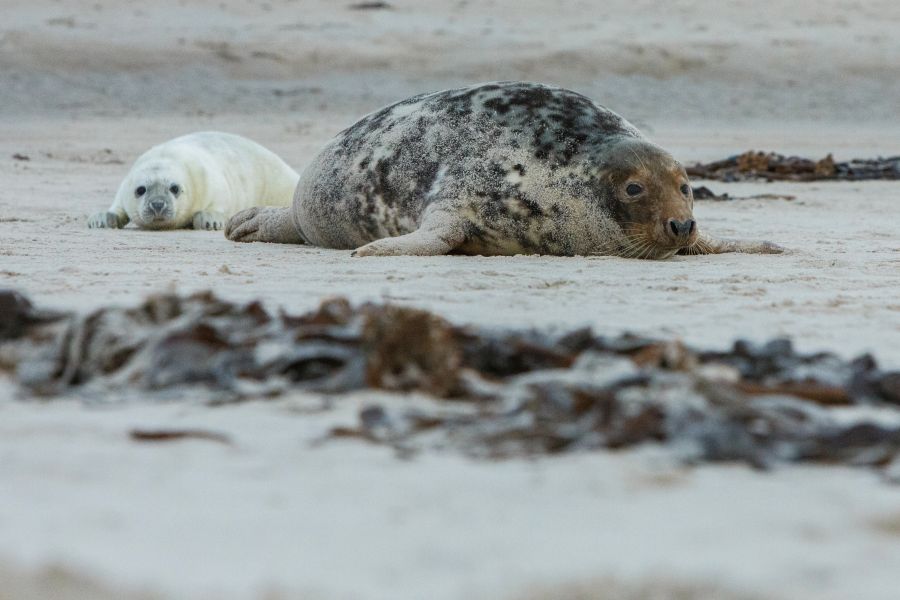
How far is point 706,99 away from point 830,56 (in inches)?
130

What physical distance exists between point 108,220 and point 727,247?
3646mm

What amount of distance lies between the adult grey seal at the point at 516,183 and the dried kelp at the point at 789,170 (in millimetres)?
4688

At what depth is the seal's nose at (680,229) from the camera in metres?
5.28

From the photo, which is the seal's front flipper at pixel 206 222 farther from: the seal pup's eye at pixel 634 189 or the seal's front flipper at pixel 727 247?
the seal pup's eye at pixel 634 189

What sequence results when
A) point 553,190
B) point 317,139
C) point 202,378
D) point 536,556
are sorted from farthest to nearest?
1. point 317,139
2. point 553,190
3. point 202,378
4. point 536,556

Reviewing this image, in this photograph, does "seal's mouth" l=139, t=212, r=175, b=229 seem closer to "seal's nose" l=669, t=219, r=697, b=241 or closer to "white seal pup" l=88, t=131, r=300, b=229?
"white seal pup" l=88, t=131, r=300, b=229

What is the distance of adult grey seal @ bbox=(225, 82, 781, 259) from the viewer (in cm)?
532

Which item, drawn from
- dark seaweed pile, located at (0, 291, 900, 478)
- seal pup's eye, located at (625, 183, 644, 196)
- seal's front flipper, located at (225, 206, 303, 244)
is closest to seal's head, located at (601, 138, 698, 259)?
seal pup's eye, located at (625, 183, 644, 196)

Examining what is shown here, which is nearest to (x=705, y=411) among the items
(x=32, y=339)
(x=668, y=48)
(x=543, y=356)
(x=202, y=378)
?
(x=543, y=356)

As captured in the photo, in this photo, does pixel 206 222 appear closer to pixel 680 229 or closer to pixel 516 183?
pixel 516 183

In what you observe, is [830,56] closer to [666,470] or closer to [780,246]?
[780,246]

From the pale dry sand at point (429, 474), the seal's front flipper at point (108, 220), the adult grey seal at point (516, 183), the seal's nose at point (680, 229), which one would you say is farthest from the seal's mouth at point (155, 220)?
the seal's nose at point (680, 229)

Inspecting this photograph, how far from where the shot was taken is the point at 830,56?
71.1 feet

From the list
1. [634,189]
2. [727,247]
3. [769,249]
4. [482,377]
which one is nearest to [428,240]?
[634,189]
